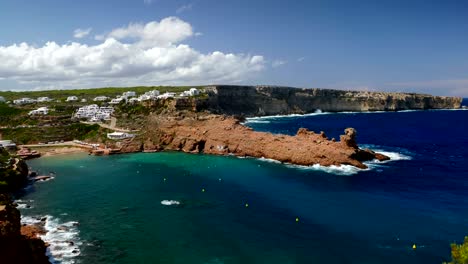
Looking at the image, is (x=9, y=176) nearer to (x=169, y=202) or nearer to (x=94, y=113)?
(x=169, y=202)

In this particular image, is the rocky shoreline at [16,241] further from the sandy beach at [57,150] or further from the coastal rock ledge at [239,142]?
the sandy beach at [57,150]

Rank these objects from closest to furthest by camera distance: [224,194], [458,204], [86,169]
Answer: [458,204] < [224,194] < [86,169]

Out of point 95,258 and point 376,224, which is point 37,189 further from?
point 376,224

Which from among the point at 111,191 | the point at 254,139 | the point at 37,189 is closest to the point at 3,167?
the point at 37,189

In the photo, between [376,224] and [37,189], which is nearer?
[376,224]

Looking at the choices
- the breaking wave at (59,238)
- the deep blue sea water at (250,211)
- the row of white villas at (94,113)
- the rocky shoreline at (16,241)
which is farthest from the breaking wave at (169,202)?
the row of white villas at (94,113)

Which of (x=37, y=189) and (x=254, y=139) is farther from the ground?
(x=254, y=139)

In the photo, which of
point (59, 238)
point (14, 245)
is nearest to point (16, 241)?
point (14, 245)

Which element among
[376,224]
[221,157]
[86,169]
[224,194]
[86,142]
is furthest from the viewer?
[86,142]
